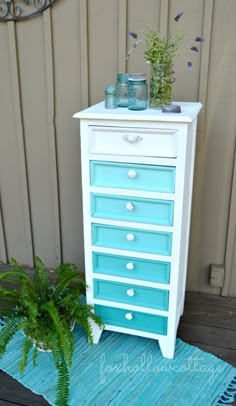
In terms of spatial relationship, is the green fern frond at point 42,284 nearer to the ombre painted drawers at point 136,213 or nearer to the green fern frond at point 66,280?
the green fern frond at point 66,280

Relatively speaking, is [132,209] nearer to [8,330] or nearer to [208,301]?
[8,330]

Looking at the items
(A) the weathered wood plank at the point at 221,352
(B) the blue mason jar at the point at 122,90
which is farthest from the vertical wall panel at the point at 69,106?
(A) the weathered wood plank at the point at 221,352

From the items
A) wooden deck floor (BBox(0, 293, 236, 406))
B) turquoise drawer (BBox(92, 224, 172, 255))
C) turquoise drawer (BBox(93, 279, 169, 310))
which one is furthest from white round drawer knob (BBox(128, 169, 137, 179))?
wooden deck floor (BBox(0, 293, 236, 406))

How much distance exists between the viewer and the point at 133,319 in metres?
1.88

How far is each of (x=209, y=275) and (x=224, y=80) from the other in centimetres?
111

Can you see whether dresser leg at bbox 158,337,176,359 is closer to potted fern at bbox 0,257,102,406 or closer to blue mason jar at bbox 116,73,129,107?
potted fern at bbox 0,257,102,406

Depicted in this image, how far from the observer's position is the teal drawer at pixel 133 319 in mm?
1833

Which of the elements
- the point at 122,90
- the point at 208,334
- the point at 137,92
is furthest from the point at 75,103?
the point at 208,334

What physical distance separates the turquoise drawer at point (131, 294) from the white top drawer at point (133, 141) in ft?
2.07

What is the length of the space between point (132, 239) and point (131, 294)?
0.28 m

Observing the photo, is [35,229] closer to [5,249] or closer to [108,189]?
[5,249]

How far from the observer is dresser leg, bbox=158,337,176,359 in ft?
6.00

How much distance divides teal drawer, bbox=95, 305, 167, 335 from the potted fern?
71 mm

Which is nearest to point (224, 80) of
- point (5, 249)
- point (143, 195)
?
point (143, 195)
